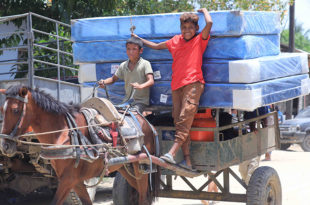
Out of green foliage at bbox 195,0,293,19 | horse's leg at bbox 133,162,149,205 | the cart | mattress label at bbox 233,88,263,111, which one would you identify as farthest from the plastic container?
green foliage at bbox 195,0,293,19

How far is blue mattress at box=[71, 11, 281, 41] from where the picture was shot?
574cm

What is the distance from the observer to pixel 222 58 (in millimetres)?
5840

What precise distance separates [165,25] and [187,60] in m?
0.65

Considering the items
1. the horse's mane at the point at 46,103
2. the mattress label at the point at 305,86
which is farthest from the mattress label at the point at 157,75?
the mattress label at the point at 305,86

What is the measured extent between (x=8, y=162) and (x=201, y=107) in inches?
129

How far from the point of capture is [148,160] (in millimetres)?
5867

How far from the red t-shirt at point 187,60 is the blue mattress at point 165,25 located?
0.23 m

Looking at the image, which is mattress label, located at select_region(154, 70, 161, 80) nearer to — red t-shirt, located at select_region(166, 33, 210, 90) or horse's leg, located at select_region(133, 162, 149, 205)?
red t-shirt, located at select_region(166, 33, 210, 90)

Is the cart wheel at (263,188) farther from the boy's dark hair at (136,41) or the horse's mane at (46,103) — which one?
the horse's mane at (46,103)

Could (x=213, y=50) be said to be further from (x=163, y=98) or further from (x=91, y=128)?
(x=91, y=128)

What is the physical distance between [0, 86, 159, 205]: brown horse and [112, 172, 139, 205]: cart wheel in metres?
0.95

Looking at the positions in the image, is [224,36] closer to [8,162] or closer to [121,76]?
[121,76]

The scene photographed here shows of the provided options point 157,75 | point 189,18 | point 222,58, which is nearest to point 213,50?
point 222,58

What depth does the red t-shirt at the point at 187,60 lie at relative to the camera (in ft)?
19.1
